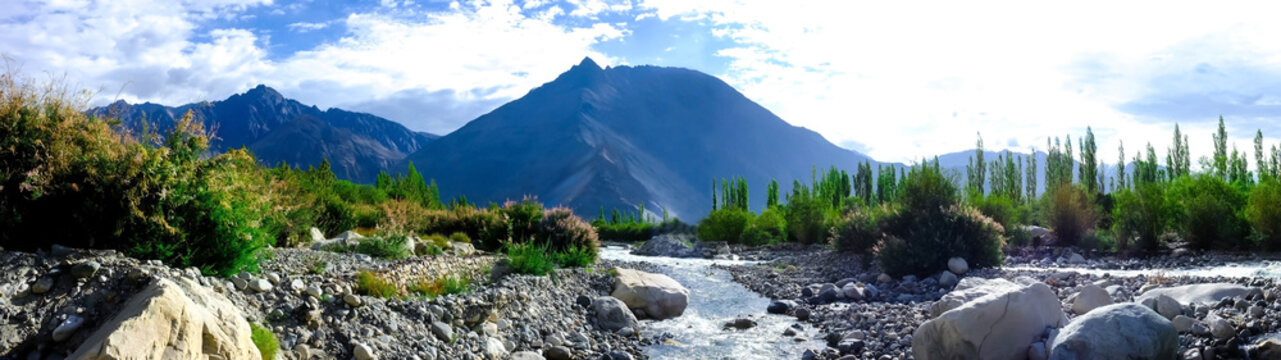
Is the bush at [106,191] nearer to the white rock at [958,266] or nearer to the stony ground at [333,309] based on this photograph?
the stony ground at [333,309]

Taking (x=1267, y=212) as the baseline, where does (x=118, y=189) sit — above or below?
above

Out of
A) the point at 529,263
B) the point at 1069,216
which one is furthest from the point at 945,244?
the point at 1069,216

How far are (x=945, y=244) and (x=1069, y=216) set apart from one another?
8.80 m

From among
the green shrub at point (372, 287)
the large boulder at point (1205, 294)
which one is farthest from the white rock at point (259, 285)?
the large boulder at point (1205, 294)

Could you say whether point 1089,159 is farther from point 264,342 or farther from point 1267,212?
point 264,342

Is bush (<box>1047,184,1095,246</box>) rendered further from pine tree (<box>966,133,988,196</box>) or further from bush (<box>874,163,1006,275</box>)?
pine tree (<box>966,133,988,196</box>)

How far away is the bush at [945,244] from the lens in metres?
13.8

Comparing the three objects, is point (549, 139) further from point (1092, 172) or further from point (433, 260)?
point (433, 260)

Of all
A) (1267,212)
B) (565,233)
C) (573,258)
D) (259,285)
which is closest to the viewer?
(259,285)

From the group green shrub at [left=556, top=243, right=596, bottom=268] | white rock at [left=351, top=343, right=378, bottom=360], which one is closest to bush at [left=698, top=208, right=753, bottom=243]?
green shrub at [left=556, top=243, right=596, bottom=268]

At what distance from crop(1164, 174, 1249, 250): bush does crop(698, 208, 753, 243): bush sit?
18.6 meters

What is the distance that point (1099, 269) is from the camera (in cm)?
1489

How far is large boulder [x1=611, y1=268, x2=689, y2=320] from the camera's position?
1117cm

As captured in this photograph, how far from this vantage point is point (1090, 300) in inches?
327
